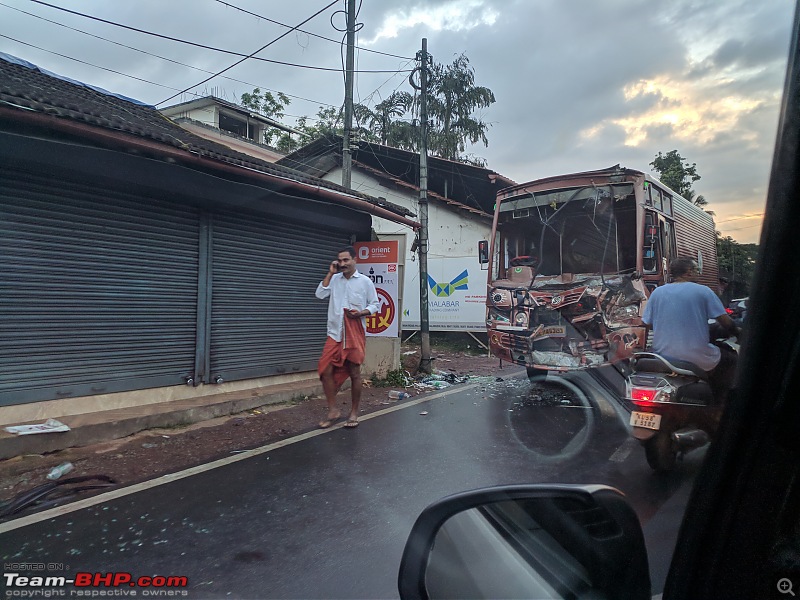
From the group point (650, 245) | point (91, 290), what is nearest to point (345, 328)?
point (91, 290)

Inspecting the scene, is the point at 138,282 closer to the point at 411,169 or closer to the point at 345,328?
the point at 345,328

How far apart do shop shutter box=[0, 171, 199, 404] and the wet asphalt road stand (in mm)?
2248

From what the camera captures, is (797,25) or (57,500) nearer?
(797,25)

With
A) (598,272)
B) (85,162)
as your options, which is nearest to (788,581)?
(85,162)

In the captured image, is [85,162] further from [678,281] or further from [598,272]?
[598,272]

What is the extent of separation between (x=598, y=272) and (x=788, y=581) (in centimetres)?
665

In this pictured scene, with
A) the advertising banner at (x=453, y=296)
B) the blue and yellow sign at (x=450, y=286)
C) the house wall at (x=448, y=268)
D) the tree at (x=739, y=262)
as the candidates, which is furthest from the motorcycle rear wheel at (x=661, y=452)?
the blue and yellow sign at (x=450, y=286)

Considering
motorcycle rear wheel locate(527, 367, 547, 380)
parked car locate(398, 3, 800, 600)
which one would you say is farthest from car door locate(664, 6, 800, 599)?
motorcycle rear wheel locate(527, 367, 547, 380)

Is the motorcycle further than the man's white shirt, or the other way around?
the man's white shirt

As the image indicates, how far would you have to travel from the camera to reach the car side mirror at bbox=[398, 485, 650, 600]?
114cm

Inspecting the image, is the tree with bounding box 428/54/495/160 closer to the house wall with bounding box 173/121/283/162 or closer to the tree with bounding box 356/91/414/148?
the tree with bounding box 356/91/414/148

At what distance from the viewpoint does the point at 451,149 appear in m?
17.3

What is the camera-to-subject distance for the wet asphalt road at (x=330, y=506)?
8.59 ft

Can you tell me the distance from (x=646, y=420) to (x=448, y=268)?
35.9 ft
